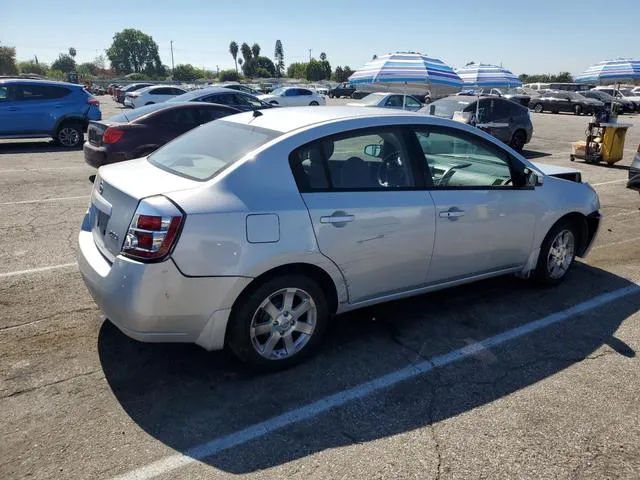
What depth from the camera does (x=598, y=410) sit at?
3.11m

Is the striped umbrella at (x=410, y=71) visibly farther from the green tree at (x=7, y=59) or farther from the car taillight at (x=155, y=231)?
the green tree at (x=7, y=59)

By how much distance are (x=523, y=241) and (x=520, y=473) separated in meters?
2.36

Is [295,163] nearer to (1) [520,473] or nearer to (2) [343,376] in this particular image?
(2) [343,376]

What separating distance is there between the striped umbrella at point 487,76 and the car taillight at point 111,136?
8380mm

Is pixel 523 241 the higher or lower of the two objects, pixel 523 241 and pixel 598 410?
the higher

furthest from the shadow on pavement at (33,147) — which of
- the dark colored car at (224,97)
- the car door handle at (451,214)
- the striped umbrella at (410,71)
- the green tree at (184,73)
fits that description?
the green tree at (184,73)

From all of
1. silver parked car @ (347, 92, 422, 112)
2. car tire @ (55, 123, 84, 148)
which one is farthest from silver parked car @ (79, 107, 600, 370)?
silver parked car @ (347, 92, 422, 112)

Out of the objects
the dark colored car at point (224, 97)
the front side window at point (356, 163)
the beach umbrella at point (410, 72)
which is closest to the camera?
the front side window at point (356, 163)

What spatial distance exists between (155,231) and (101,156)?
650cm

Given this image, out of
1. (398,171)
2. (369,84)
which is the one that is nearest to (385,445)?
(398,171)

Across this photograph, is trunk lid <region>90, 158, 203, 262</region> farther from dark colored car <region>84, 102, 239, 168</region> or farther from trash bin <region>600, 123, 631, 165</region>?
trash bin <region>600, 123, 631, 165</region>

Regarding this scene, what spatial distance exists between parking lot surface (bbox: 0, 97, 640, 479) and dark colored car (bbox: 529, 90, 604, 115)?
34.6 meters

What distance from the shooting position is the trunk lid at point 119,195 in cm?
311

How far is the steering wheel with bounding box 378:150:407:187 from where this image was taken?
3.74 meters
